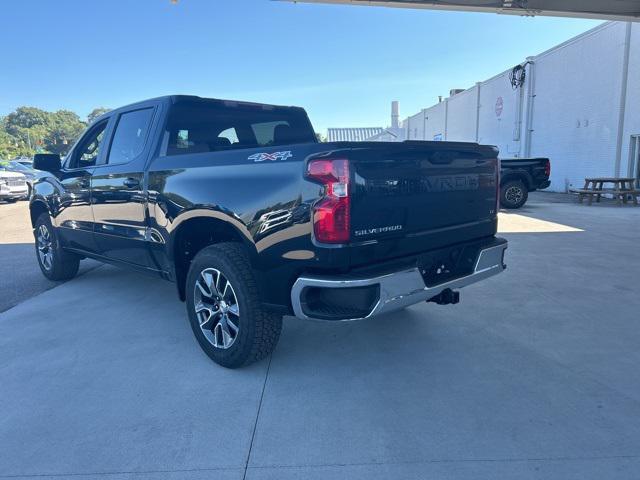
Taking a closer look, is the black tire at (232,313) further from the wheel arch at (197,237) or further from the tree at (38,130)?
the tree at (38,130)

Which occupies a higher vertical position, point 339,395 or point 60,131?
point 60,131

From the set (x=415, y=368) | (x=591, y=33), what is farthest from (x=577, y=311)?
(x=591, y=33)

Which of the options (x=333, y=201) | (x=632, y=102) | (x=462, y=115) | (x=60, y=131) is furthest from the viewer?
(x=60, y=131)

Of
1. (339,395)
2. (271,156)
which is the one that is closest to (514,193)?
(339,395)

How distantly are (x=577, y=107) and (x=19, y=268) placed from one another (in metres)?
19.3

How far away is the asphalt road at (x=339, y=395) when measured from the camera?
245 centimetres

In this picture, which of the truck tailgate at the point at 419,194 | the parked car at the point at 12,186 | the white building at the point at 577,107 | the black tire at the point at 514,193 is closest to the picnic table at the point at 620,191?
the white building at the point at 577,107

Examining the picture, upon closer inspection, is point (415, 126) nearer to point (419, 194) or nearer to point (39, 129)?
point (419, 194)

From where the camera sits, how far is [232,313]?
11.0 ft

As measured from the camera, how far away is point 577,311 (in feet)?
15.2

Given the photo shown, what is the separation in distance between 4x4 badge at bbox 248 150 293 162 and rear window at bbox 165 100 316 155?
130cm

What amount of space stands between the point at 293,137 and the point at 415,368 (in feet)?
9.54

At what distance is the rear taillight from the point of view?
106 inches

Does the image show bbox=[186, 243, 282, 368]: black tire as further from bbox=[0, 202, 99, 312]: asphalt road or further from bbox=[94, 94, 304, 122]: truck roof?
bbox=[0, 202, 99, 312]: asphalt road
